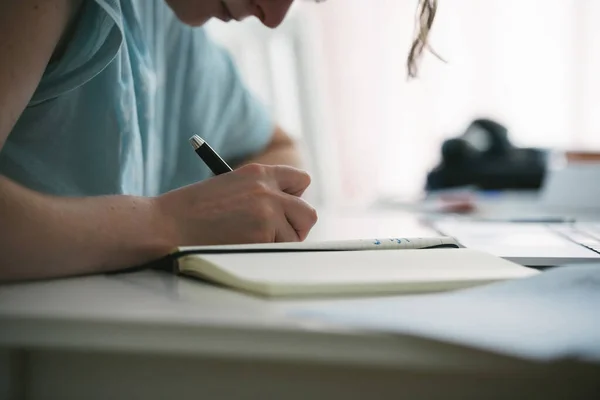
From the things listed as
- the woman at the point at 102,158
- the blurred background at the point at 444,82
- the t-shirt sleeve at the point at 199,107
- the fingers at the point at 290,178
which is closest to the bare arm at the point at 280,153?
the t-shirt sleeve at the point at 199,107

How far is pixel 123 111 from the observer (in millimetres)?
601

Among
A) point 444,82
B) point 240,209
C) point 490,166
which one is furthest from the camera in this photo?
point 444,82

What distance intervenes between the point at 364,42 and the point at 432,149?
19.1 inches

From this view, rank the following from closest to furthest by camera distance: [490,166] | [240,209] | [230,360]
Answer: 1. [230,360]
2. [240,209]
3. [490,166]

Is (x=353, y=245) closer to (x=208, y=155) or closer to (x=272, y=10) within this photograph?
(x=208, y=155)

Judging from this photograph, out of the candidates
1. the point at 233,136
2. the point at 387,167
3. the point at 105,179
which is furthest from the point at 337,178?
the point at 105,179

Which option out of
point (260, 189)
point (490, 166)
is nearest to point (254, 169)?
point (260, 189)

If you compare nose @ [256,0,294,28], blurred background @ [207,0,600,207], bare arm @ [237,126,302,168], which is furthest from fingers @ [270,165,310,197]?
blurred background @ [207,0,600,207]

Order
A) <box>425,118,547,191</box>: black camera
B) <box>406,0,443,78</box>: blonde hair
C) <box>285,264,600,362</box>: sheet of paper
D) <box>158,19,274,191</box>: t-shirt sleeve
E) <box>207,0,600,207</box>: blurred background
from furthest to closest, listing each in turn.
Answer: <box>207,0,600,207</box>: blurred background → <box>425,118,547,191</box>: black camera → <box>158,19,274,191</box>: t-shirt sleeve → <box>406,0,443,78</box>: blonde hair → <box>285,264,600,362</box>: sheet of paper

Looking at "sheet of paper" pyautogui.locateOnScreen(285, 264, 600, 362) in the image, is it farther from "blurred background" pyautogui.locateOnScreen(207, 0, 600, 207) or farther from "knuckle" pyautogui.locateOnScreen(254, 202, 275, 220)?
"blurred background" pyautogui.locateOnScreen(207, 0, 600, 207)

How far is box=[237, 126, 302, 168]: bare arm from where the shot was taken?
1.00 m

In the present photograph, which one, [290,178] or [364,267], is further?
[290,178]

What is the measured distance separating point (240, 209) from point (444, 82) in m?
2.14

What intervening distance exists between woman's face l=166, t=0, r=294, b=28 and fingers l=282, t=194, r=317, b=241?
243 mm
